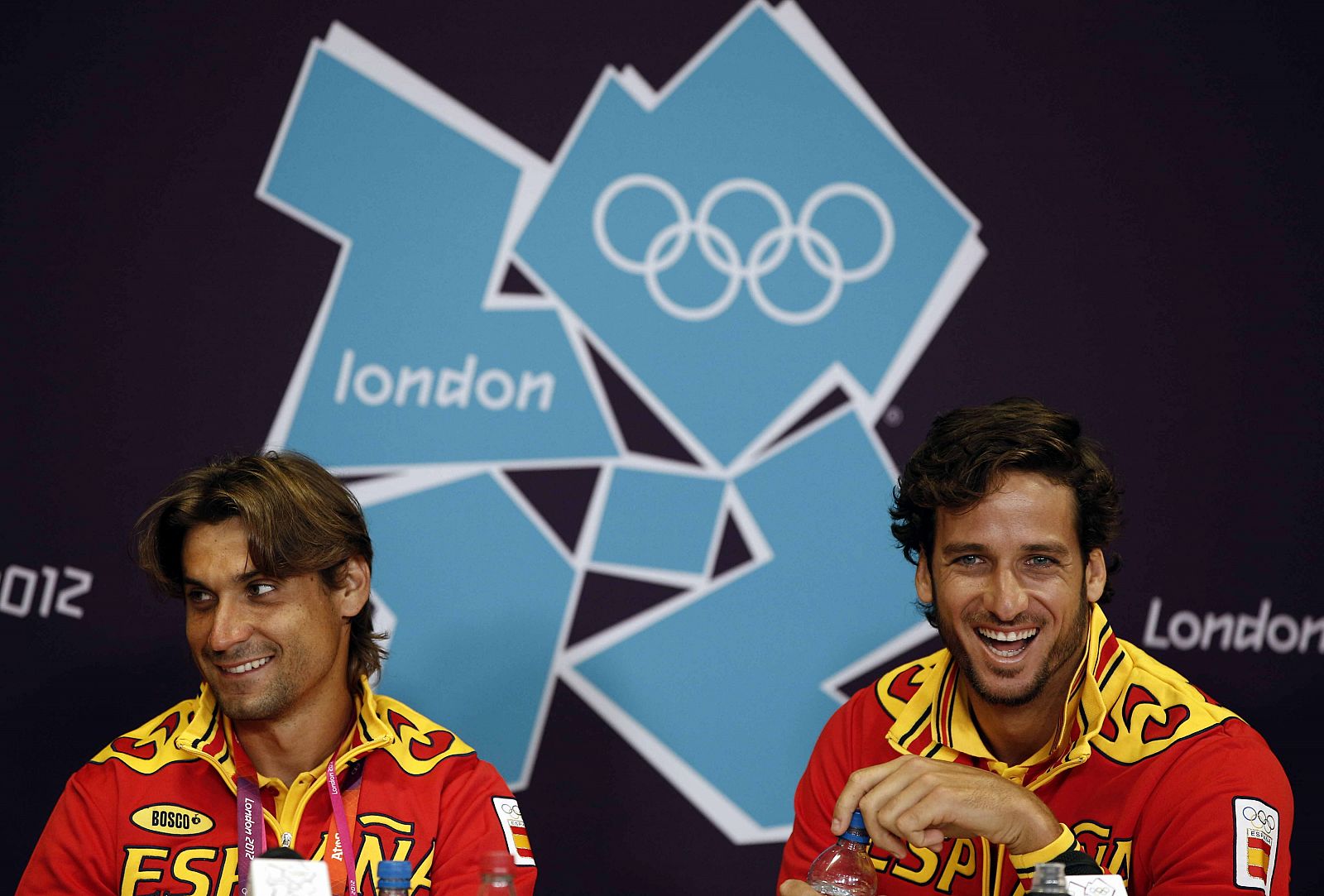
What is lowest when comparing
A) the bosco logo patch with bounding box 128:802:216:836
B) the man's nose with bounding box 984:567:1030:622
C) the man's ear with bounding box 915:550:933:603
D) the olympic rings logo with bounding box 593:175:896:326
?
the bosco logo patch with bounding box 128:802:216:836

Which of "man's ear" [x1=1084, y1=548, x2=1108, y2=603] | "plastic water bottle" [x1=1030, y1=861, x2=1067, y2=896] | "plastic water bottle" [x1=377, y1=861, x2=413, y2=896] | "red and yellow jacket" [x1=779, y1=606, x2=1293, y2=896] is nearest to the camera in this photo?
"plastic water bottle" [x1=1030, y1=861, x2=1067, y2=896]

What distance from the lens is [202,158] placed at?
2.30 meters

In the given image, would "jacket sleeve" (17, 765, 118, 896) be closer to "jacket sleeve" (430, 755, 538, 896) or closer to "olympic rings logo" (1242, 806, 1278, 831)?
"jacket sleeve" (430, 755, 538, 896)

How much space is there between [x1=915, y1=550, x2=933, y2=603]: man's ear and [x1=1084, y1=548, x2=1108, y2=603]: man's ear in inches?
7.8

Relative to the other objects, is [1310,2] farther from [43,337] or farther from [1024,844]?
[43,337]

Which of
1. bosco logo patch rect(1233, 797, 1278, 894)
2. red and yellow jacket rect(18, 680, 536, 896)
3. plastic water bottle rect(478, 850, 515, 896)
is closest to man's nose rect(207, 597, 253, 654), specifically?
red and yellow jacket rect(18, 680, 536, 896)

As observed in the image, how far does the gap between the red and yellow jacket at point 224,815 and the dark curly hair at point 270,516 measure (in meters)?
0.18

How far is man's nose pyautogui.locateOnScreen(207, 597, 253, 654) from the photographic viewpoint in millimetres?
1745

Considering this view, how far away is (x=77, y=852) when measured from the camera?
167 centimetres

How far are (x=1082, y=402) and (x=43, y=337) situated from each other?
1795 mm

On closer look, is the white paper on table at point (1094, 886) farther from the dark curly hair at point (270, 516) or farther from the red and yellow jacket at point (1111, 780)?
the dark curly hair at point (270, 516)

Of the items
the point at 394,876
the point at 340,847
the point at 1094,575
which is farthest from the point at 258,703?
the point at 1094,575

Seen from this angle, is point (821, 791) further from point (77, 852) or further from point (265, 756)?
point (77, 852)

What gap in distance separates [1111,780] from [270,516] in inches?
44.3
